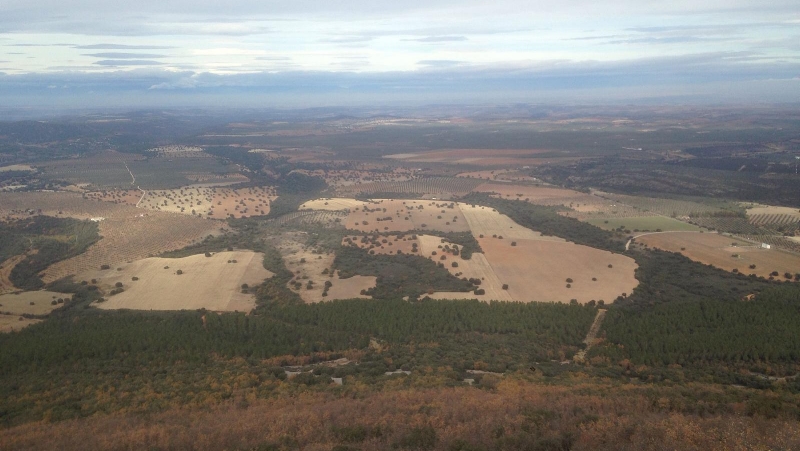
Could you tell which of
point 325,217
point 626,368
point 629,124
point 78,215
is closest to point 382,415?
point 626,368

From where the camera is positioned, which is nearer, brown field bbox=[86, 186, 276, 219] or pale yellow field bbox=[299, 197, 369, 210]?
brown field bbox=[86, 186, 276, 219]

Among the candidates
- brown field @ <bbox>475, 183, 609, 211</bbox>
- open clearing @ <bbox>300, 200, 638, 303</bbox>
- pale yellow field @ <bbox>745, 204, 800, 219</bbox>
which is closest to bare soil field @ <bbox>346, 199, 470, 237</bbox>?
open clearing @ <bbox>300, 200, 638, 303</bbox>

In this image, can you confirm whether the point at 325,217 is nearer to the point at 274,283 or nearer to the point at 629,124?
the point at 274,283

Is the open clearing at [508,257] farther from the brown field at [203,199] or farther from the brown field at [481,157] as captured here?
the brown field at [481,157]

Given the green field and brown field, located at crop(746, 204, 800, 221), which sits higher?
brown field, located at crop(746, 204, 800, 221)

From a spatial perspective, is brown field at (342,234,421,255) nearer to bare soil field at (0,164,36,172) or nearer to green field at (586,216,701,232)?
green field at (586,216,701,232)

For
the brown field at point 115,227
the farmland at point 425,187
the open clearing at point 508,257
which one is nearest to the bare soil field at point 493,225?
the open clearing at point 508,257
